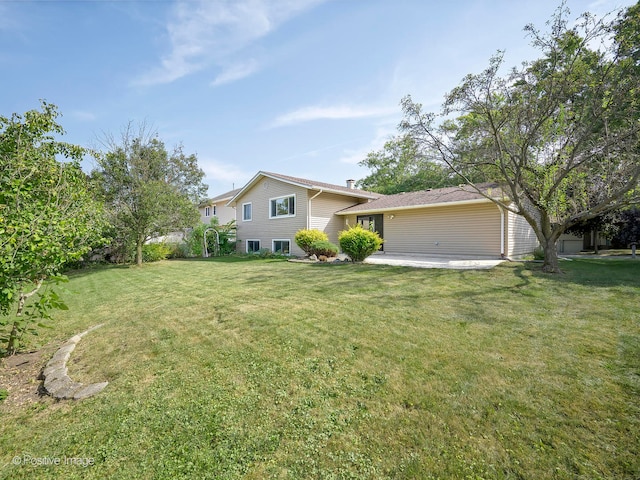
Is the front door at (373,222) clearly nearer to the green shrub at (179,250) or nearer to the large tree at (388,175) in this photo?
the green shrub at (179,250)

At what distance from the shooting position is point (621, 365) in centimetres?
284

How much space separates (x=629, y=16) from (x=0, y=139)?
12809 millimetres

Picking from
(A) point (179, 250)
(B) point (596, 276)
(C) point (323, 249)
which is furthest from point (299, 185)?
(B) point (596, 276)

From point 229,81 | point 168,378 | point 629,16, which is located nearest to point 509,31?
point 629,16

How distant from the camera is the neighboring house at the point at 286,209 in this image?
14.9 m

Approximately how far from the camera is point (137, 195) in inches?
497

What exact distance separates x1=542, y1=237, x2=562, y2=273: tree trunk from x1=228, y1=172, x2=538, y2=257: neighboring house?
116 inches

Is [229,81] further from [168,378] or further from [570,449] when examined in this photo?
[570,449]

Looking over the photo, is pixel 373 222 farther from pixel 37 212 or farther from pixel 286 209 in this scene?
pixel 37 212

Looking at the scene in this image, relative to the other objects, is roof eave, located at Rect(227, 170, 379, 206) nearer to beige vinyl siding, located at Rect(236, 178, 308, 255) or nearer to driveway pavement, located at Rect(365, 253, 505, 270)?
beige vinyl siding, located at Rect(236, 178, 308, 255)

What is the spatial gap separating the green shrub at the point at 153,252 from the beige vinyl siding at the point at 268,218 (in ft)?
16.2

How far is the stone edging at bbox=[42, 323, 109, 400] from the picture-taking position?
275cm

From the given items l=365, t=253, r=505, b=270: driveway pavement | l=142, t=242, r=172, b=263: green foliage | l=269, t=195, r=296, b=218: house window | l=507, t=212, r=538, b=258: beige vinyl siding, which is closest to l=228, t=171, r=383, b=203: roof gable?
l=269, t=195, r=296, b=218: house window

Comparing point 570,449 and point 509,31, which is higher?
point 509,31
